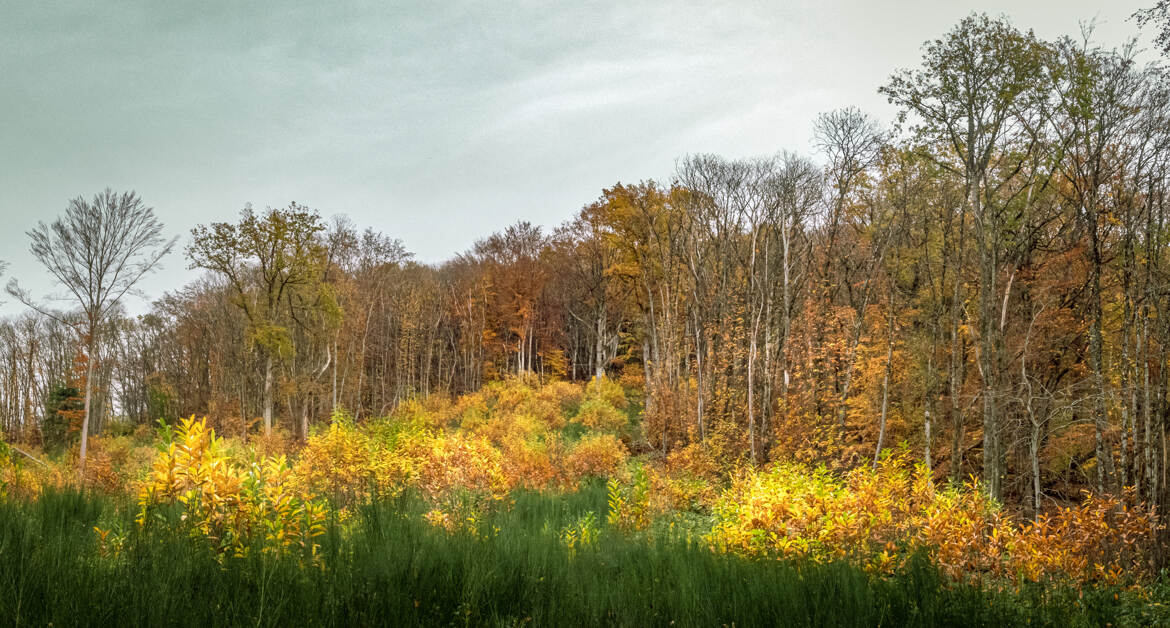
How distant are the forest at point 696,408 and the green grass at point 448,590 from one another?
1.3 inches

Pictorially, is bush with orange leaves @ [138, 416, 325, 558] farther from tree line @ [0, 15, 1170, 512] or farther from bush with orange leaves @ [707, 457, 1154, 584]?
tree line @ [0, 15, 1170, 512]

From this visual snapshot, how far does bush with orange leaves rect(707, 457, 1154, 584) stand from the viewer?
604 cm

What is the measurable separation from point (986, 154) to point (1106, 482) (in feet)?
24.9

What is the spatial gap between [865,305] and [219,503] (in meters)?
15.9

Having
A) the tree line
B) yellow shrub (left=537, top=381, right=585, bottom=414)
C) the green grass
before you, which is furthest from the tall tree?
the green grass

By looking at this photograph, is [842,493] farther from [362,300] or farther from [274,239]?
[362,300]

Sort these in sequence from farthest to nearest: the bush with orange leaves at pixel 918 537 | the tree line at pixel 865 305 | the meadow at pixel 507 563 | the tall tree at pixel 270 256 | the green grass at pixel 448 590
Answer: the tall tree at pixel 270 256 → the tree line at pixel 865 305 → the bush with orange leaves at pixel 918 537 → the meadow at pixel 507 563 → the green grass at pixel 448 590

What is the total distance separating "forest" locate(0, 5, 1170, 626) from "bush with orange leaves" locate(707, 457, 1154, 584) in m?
0.06

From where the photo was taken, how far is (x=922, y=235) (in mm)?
20125

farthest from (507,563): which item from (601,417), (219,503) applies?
(601,417)

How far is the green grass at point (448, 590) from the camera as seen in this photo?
10.5 feet

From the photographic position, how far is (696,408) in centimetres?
1989

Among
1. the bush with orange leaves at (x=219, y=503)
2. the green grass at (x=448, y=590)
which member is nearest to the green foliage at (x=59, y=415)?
the green grass at (x=448, y=590)

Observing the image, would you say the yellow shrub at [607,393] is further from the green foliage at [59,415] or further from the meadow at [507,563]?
the green foliage at [59,415]
